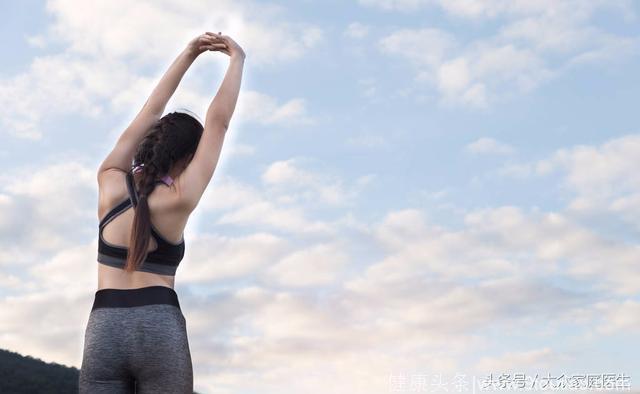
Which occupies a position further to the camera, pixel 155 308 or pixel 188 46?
pixel 188 46

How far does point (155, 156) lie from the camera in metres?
4.48

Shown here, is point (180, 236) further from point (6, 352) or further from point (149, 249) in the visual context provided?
point (6, 352)

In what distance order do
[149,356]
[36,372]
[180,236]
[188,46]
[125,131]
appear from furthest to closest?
[36,372] → [188,46] → [125,131] → [180,236] → [149,356]

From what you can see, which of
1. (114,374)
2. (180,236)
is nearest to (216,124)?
(180,236)

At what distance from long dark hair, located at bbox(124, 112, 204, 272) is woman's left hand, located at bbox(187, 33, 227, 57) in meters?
0.77

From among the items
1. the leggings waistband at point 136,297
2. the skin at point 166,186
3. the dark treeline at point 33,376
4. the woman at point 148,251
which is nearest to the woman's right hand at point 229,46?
the skin at point 166,186

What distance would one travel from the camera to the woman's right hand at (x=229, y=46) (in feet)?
16.9

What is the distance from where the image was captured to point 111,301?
14.1 ft

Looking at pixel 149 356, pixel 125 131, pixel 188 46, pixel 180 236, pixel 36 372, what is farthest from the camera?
pixel 36 372

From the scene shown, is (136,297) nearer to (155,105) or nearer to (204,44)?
(155,105)

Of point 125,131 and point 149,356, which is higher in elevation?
point 125,131

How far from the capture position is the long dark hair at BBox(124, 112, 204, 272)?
4262 millimetres

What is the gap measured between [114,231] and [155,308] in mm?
528

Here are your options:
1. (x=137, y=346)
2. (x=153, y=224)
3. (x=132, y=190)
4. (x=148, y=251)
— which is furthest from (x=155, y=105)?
(x=137, y=346)
